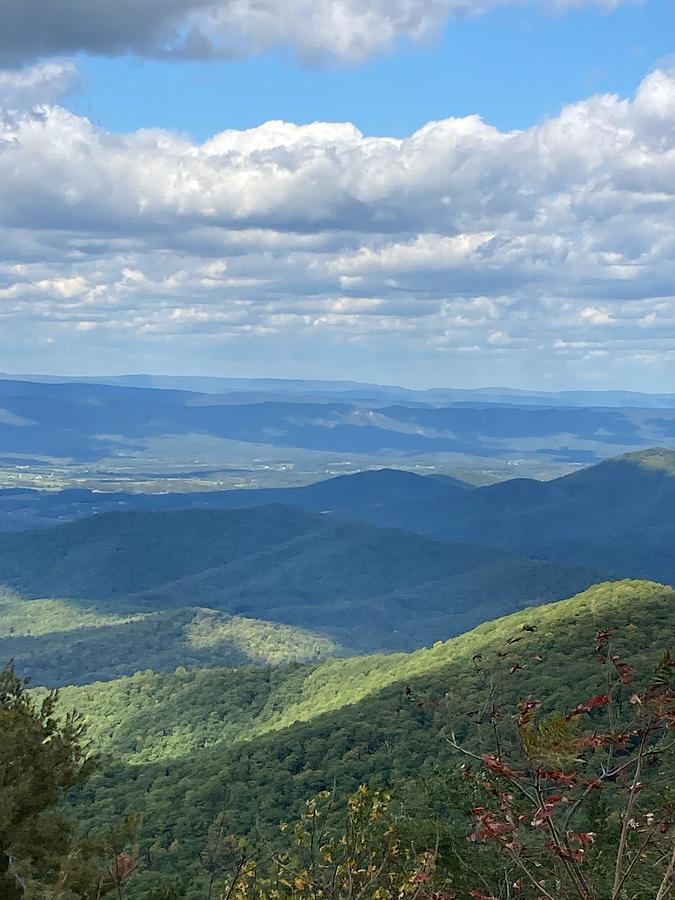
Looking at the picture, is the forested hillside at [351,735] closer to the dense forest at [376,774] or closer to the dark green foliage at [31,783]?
the dense forest at [376,774]

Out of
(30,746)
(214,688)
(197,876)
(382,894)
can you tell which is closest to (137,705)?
(214,688)

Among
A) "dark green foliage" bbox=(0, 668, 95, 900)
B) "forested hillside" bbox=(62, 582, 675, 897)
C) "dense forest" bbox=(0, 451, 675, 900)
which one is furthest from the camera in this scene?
"forested hillside" bbox=(62, 582, 675, 897)

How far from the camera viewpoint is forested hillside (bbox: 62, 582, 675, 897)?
7900 centimetres

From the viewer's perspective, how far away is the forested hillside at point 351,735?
259 feet

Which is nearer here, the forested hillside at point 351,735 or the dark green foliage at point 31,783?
the dark green foliage at point 31,783

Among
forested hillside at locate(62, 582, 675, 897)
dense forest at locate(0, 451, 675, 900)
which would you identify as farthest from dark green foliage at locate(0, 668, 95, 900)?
forested hillside at locate(62, 582, 675, 897)

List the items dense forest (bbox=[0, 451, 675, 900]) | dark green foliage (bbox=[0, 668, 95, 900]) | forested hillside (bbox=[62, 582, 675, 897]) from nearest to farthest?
dense forest (bbox=[0, 451, 675, 900]) → dark green foliage (bbox=[0, 668, 95, 900]) → forested hillside (bbox=[62, 582, 675, 897])

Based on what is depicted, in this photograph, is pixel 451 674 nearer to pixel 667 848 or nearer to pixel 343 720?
pixel 343 720

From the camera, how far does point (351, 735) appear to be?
305 ft

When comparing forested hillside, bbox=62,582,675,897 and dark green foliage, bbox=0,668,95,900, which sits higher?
dark green foliage, bbox=0,668,95,900

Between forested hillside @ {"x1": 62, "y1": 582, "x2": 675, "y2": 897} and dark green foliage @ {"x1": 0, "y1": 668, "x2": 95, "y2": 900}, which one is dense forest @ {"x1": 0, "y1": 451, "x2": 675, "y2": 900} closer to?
dark green foliage @ {"x1": 0, "y1": 668, "x2": 95, "y2": 900}

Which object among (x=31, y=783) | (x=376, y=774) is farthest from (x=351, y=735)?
(x=31, y=783)

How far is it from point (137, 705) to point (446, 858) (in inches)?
5739

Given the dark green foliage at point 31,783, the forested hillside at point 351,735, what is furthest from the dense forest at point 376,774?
the forested hillside at point 351,735
